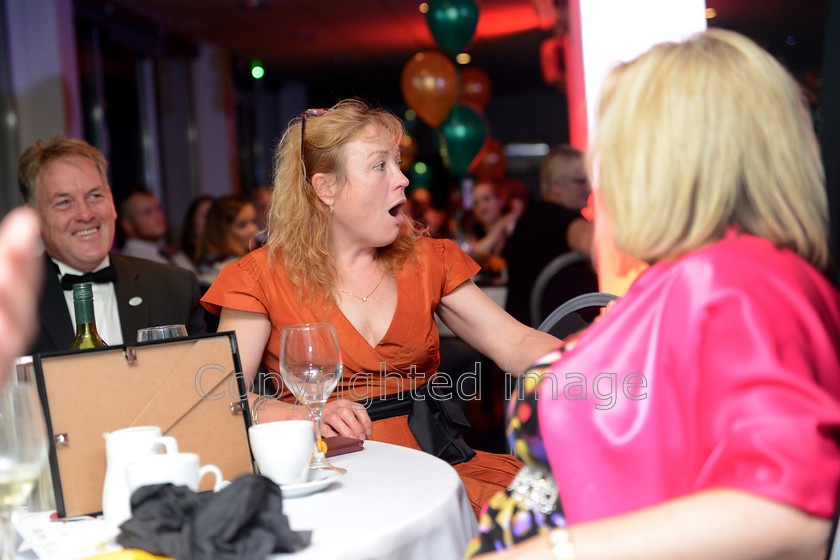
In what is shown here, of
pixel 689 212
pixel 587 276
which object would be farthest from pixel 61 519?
pixel 587 276

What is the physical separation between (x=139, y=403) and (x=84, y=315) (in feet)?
1.21

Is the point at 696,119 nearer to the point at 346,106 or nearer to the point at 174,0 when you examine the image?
the point at 346,106

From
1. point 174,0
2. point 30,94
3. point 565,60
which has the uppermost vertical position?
point 174,0

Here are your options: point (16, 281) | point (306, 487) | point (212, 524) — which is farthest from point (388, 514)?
point (16, 281)

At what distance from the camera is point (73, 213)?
101 inches

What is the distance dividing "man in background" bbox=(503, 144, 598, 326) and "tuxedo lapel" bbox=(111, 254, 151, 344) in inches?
87.8

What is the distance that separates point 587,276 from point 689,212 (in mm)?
3307

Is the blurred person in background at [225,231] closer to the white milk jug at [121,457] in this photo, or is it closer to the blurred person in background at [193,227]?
the blurred person in background at [193,227]

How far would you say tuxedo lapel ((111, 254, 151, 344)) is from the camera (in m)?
2.56

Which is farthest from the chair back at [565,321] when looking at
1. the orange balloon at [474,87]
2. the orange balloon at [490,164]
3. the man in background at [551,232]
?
the orange balloon at [490,164]

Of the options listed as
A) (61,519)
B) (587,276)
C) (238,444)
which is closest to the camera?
(61,519)

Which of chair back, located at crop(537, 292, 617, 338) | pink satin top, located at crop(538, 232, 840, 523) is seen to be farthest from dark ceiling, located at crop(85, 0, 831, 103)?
pink satin top, located at crop(538, 232, 840, 523)

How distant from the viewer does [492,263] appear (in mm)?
6355

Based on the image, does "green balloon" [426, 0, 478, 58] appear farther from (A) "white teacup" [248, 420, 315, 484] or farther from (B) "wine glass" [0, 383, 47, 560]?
(B) "wine glass" [0, 383, 47, 560]
